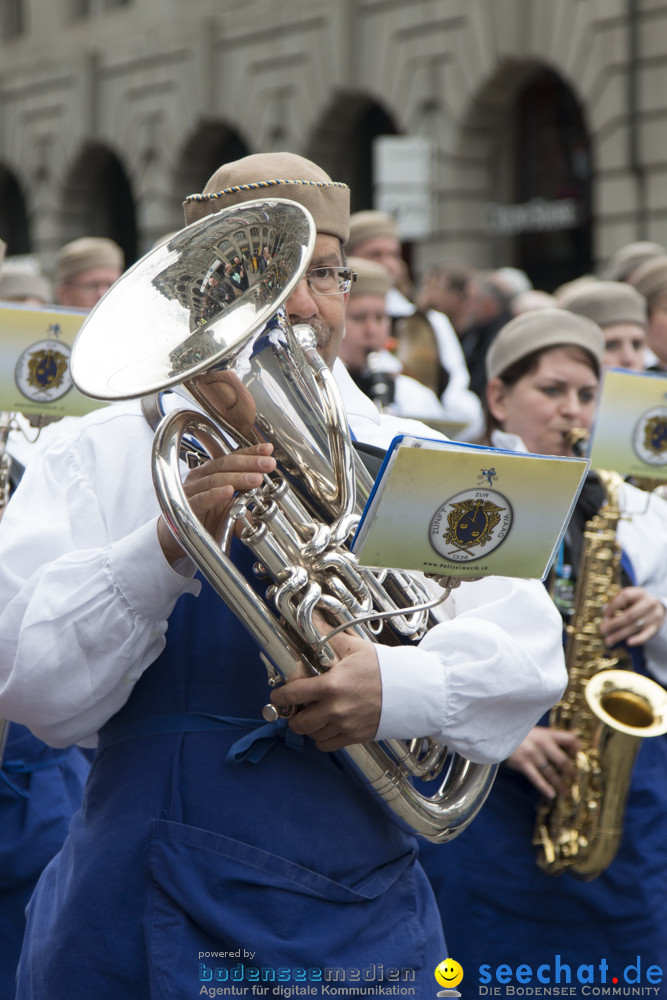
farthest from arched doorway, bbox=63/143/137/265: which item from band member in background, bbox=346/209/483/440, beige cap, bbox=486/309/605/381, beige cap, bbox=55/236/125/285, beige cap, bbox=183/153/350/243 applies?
beige cap, bbox=183/153/350/243

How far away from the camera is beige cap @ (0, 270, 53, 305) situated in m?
7.30

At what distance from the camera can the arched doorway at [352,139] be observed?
708 inches

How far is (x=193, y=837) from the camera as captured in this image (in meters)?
2.31

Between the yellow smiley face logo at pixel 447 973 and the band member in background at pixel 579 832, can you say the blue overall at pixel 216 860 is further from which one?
the band member in background at pixel 579 832

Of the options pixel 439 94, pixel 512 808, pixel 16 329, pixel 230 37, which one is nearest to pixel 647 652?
pixel 512 808

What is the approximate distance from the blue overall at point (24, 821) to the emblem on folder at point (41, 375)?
89 centimetres

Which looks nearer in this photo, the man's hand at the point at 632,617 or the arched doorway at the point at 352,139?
the man's hand at the point at 632,617

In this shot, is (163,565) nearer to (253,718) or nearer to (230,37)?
(253,718)

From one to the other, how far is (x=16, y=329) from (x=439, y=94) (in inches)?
523

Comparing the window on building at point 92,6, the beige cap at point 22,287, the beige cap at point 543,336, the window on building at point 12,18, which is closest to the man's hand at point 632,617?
the beige cap at point 543,336

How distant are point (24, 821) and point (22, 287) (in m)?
4.08

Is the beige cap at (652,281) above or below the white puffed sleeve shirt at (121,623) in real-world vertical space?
below

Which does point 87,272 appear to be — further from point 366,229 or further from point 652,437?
point 652,437

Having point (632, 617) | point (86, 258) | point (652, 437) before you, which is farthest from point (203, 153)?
point (632, 617)
